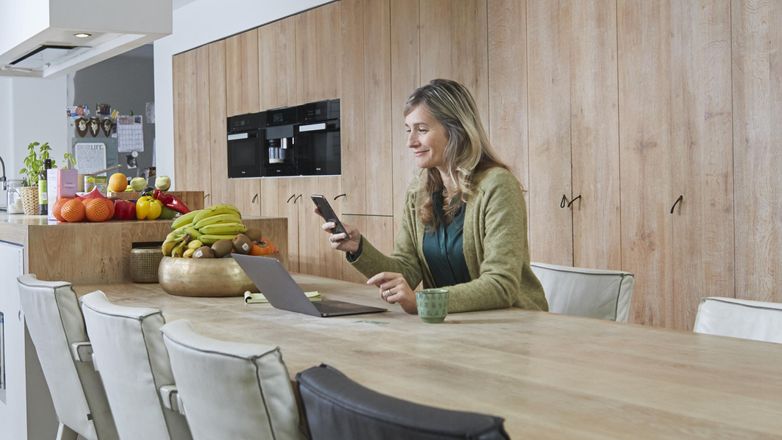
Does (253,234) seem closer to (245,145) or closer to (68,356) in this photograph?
(68,356)

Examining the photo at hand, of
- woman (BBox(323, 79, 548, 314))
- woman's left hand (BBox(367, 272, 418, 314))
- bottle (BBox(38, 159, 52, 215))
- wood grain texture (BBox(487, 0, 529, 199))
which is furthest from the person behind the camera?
wood grain texture (BBox(487, 0, 529, 199))

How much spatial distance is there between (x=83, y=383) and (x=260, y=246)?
0.66 metres

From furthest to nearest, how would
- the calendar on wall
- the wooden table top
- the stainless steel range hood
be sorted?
the calendar on wall → the stainless steel range hood → the wooden table top

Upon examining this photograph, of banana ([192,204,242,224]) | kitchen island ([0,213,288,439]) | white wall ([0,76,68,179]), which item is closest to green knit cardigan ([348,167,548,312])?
banana ([192,204,242,224])

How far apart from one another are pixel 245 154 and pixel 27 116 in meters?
3.22

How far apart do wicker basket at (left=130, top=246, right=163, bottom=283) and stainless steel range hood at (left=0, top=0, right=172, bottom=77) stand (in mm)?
1194

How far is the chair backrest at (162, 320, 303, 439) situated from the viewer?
1.21 m

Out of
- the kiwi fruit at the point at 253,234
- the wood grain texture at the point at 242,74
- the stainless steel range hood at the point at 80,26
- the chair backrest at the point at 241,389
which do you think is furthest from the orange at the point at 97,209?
the wood grain texture at the point at 242,74

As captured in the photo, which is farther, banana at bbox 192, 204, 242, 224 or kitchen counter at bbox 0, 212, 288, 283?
kitchen counter at bbox 0, 212, 288, 283

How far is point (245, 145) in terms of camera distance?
6.73 metres

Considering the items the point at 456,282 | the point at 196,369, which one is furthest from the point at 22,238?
the point at 196,369

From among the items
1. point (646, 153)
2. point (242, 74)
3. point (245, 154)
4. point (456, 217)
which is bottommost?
point (456, 217)

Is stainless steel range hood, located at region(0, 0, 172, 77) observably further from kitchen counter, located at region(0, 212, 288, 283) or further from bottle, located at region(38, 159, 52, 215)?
kitchen counter, located at region(0, 212, 288, 283)

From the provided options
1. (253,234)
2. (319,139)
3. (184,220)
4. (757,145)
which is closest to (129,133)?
(319,139)
